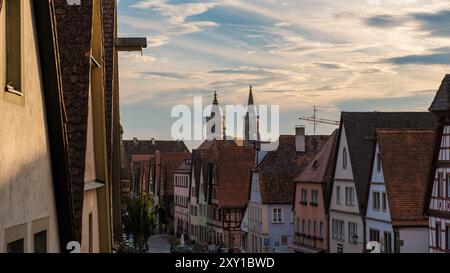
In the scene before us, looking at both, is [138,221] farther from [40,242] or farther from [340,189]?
[40,242]

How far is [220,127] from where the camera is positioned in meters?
113

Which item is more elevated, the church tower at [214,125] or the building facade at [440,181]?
the church tower at [214,125]

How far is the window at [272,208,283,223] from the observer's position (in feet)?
184

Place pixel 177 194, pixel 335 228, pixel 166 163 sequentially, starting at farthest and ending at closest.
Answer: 1. pixel 166 163
2. pixel 177 194
3. pixel 335 228

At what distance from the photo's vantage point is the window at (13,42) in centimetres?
636

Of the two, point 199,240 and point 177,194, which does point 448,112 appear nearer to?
point 199,240

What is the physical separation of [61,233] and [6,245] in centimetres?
228

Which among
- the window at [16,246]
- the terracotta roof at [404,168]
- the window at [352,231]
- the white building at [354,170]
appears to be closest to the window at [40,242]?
the window at [16,246]

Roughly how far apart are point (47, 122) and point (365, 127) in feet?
127

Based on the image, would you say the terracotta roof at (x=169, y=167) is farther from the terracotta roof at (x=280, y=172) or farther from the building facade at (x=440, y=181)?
the building facade at (x=440, y=181)

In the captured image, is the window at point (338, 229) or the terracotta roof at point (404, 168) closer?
the terracotta roof at point (404, 168)

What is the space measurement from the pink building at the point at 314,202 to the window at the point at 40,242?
39650 mm

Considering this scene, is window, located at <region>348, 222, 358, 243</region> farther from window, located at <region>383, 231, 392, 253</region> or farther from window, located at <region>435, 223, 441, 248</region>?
window, located at <region>435, 223, 441, 248</region>
